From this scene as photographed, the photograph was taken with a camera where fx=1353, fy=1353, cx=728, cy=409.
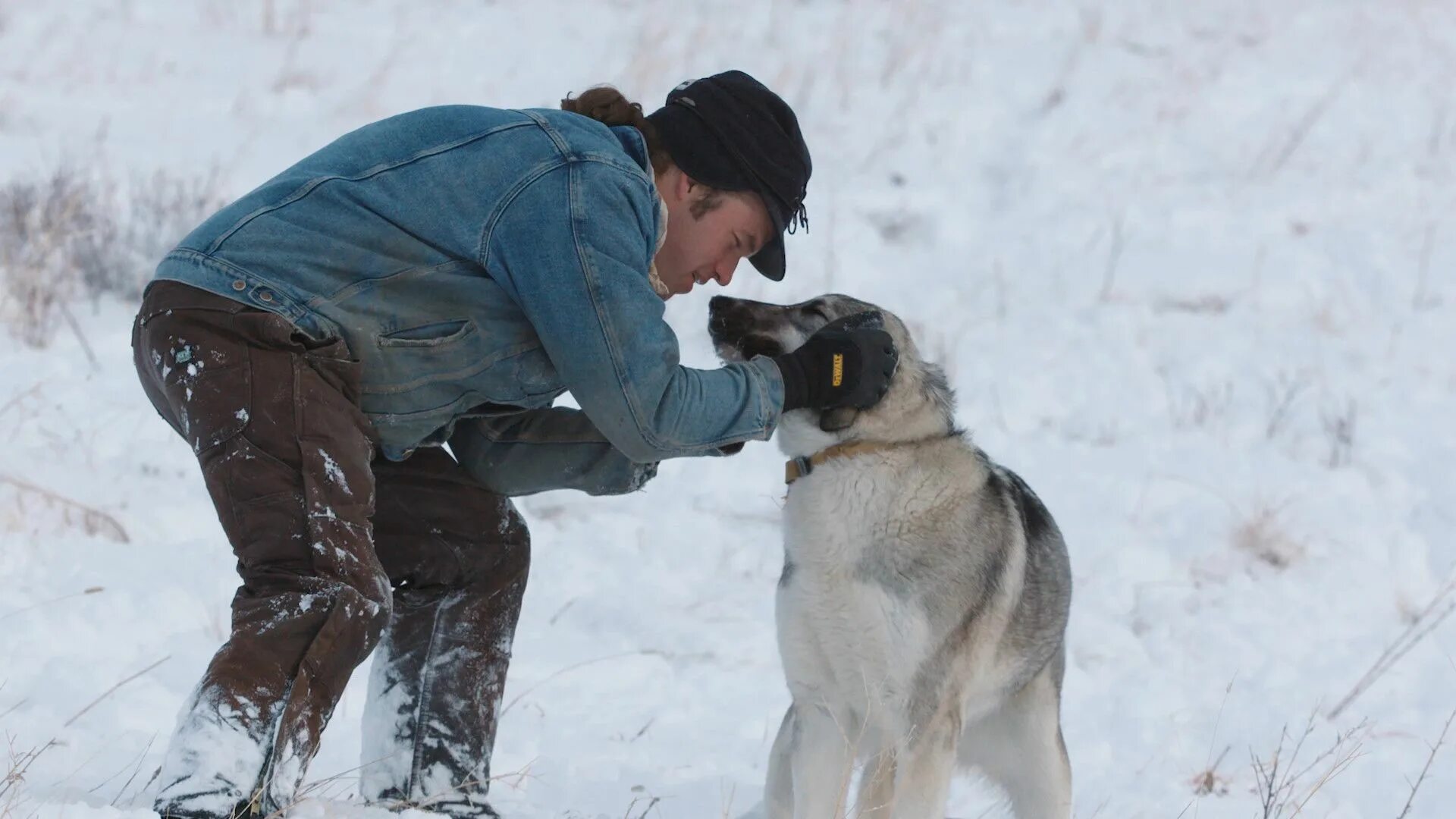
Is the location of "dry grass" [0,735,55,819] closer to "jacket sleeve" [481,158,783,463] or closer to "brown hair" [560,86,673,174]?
"jacket sleeve" [481,158,783,463]

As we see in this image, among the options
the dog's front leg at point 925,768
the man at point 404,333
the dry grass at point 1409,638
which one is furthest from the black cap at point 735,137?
the dry grass at point 1409,638

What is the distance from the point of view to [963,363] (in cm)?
689

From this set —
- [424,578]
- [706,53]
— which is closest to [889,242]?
[706,53]

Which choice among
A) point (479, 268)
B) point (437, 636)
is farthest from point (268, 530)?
point (437, 636)

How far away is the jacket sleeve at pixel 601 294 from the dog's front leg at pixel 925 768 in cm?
109

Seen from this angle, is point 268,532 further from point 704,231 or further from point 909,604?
point 909,604

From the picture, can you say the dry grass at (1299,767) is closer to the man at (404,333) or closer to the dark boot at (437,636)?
the man at (404,333)

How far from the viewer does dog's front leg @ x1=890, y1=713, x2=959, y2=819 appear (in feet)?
10.2

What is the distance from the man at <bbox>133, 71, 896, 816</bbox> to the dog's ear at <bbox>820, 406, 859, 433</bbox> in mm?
370

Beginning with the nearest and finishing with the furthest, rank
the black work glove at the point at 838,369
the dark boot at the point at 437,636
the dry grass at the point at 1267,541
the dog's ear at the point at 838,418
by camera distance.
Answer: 1. the black work glove at the point at 838,369
2. the dark boot at the point at 437,636
3. the dog's ear at the point at 838,418
4. the dry grass at the point at 1267,541

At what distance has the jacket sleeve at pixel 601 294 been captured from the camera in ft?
7.42

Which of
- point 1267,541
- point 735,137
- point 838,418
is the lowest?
point 1267,541

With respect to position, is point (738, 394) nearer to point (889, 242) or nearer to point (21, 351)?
point (21, 351)

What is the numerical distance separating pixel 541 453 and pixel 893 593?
34.3 inches
